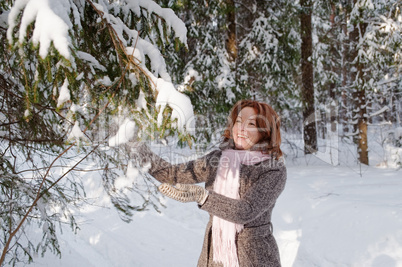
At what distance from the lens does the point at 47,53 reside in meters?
1.37

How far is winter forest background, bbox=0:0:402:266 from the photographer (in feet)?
5.56

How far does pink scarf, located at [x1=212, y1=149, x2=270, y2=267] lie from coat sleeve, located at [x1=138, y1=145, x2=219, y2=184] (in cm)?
14

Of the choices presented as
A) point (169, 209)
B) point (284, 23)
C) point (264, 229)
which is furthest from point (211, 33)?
point (264, 229)

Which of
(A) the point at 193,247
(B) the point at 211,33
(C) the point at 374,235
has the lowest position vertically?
(A) the point at 193,247

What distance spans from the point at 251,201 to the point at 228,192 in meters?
0.29

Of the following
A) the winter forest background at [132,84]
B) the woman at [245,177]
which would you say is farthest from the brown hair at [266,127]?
the winter forest background at [132,84]

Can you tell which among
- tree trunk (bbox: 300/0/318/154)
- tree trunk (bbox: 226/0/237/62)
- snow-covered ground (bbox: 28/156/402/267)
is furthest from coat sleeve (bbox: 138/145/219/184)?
tree trunk (bbox: 300/0/318/154)

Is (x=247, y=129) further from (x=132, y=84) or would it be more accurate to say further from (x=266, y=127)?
(x=132, y=84)

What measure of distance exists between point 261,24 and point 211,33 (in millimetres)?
1757

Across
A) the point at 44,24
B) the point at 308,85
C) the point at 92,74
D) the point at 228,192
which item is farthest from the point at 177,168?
the point at 308,85

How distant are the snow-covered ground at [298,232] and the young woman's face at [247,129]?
2661mm

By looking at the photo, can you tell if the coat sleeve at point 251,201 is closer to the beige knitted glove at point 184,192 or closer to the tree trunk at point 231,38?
the beige knitted glove at point 184,192

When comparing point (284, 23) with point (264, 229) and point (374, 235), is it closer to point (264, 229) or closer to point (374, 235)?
point (374, 235)

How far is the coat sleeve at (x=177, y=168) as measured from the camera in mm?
2117
